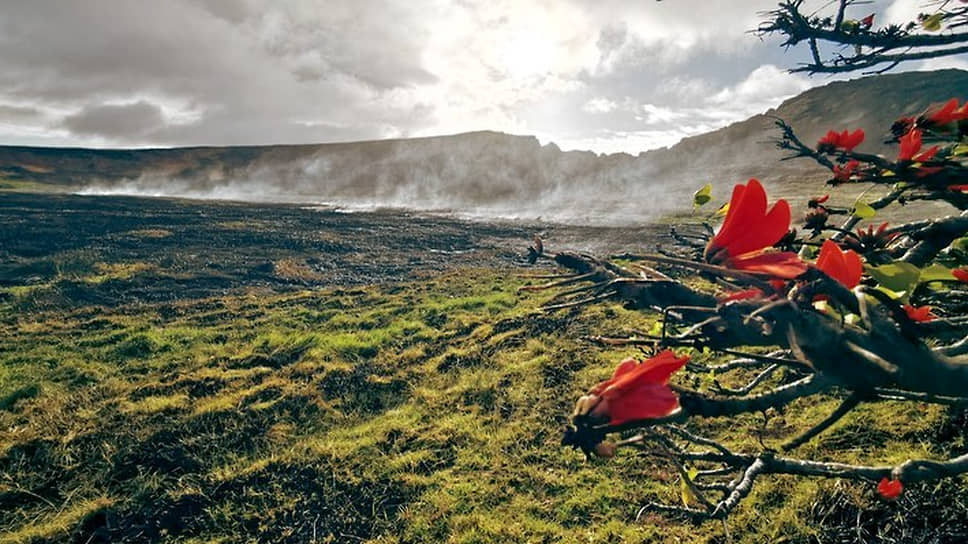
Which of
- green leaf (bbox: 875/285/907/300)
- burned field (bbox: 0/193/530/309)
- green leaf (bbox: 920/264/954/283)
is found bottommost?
burned field (bbox: 0/193/530/309)

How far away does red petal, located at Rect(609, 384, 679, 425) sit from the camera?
83 centimetres

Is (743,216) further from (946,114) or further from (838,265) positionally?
(946,114)

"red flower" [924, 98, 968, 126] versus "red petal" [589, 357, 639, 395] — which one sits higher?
"red flower" [924, 98, 968, 126]

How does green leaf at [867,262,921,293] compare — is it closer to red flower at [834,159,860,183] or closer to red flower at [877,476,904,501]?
red flower at [834,159,860,183]

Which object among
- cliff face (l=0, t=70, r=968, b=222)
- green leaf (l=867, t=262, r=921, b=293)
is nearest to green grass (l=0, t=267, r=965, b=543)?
green leaf (l=867, t=262, r=921, b=293)

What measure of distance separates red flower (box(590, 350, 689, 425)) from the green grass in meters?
2.18

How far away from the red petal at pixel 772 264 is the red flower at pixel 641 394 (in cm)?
22

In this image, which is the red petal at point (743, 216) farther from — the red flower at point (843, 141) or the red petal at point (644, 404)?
the red flower at point (843, 141)

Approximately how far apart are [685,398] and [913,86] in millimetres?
87878

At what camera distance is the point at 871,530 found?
3232 mm

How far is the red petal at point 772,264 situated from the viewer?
82 cm

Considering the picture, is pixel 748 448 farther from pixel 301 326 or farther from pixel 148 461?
pixel 301 326

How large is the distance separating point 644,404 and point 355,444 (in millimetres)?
5215

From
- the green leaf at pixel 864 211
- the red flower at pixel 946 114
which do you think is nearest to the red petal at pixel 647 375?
the green leaf at pixel 864 211
